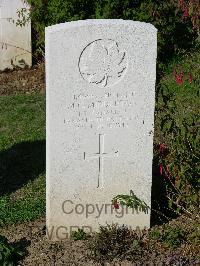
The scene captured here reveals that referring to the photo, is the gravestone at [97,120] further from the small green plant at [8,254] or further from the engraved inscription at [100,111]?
the small green plant at [8,254]

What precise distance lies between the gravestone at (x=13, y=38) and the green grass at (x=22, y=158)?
1336 millimetres

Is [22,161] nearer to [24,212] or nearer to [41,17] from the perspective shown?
[24,212]

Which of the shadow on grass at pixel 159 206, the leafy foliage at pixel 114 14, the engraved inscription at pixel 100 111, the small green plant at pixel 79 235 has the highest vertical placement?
the leafy foliage at pixel 114 14

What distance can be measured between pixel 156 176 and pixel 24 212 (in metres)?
1.36

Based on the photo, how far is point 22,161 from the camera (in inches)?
265

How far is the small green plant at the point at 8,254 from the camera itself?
15.1 feet

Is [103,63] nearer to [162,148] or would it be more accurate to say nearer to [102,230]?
[162,148]

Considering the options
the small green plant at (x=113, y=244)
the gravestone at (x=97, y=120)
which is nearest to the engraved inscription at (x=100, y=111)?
the gravestone at (x=97, y=120)

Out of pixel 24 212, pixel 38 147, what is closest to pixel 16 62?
pixel 38 147

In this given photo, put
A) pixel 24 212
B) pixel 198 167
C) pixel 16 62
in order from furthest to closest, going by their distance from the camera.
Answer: pixel 16 62, pixel 24 212, pixel 198 167

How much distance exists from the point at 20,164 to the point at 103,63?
2.31 meters

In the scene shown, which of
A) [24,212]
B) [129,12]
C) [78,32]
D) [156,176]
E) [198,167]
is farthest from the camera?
[129,12]

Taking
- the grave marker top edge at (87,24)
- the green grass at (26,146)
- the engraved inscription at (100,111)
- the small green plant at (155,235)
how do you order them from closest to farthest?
the grave marker top edge at (87,24), the engraved inscription at (100,111), the small green plant at (155,235), the green grass at (26,146)

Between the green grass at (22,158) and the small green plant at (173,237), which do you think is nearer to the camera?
the small green plant at (173,237)
